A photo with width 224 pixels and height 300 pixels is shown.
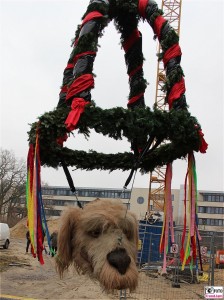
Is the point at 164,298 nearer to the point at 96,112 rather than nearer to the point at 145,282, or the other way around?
the point at 145,282

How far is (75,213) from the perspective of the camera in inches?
94.0

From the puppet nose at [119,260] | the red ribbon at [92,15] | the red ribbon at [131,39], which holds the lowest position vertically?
the puppet nose at [119,260]

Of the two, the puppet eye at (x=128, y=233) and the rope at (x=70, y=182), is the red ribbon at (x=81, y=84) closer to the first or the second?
the rope at (x=70, y=182)

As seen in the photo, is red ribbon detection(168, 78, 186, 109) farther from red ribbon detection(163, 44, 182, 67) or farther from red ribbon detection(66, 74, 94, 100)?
red ribbon detection(66, 74, 94, 100)

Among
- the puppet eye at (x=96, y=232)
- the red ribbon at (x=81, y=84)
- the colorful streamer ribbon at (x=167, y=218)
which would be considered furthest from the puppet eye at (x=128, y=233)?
the red ribbon at (x=81, y=84)

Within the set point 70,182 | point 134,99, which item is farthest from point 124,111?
point 134,99

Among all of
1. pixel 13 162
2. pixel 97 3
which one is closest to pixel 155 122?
pixel 97 3

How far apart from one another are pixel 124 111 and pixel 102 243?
36.4 inches

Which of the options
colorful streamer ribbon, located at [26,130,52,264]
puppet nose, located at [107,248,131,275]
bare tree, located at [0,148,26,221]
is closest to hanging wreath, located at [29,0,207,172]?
colorful streamer ribbon, located at [26,130,52,264]

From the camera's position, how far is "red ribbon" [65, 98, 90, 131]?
8.01 ft

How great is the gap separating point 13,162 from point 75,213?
127 ft

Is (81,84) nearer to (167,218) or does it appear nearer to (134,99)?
(134,99)

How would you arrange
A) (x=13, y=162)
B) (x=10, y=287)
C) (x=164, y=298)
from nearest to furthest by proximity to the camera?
(x=164, y=298)
(x=10, y=287)
(x=13, y=162)

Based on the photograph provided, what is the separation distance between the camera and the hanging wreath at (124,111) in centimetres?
254
